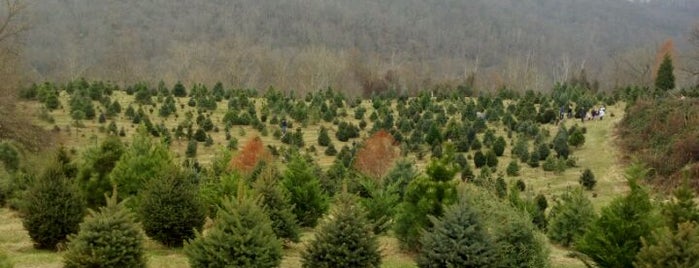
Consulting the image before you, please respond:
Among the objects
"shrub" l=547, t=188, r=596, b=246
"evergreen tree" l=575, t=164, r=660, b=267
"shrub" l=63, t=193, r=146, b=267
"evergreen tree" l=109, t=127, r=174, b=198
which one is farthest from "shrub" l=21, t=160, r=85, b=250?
"shrub" l=547, t=188, r=596, b=246

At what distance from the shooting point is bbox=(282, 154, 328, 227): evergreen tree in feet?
62.3

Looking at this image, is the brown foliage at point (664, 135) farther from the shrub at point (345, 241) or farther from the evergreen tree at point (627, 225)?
the shrub at point (345, 241)

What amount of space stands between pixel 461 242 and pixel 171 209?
267 inches

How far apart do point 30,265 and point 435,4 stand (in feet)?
443

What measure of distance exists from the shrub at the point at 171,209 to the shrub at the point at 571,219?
10768 mm

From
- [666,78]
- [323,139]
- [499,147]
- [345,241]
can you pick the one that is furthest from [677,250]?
[666,78]

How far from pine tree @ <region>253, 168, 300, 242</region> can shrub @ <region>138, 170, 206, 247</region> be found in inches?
60.8

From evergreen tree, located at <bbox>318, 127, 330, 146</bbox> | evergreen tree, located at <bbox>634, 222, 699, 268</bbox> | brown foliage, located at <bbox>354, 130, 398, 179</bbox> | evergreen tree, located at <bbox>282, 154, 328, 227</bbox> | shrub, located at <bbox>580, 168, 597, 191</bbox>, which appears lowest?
shrub, located at <bbox>580, 168, 597, 191</bbox>

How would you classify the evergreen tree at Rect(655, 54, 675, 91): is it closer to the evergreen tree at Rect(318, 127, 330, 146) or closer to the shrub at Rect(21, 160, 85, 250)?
the evergreen tree at Rect(318, 127, 330, 146)

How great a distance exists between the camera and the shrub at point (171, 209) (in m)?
15.5

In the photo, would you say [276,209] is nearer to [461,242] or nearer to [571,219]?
[461,242]

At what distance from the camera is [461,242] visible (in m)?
12.7

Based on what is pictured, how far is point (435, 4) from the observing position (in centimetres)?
14338

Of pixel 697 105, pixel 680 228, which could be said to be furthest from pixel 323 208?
pixel 697 105
